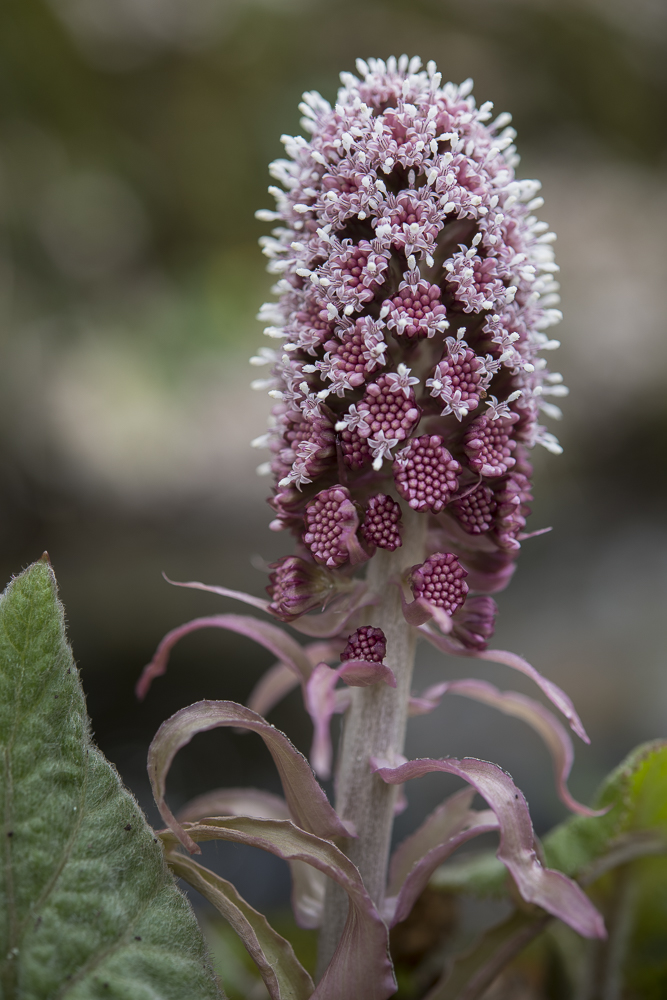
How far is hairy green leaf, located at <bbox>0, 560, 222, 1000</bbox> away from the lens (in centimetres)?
121

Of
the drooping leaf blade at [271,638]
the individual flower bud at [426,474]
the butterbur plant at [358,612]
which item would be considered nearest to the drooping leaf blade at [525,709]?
the butterbur plant at [358,612]

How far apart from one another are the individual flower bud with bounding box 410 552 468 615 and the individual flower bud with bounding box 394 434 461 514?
4.2 inches

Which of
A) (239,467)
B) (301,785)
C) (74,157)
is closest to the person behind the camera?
(301,785)

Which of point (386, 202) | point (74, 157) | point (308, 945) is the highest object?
point (74, 157)

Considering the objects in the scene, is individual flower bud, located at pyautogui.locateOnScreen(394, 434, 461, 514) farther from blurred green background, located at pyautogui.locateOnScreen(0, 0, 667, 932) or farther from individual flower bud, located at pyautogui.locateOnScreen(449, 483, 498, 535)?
blurred green background, located at pyautogui.locateOnScreen(0, 0, 667, 932)

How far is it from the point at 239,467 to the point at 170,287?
2684 millimetres

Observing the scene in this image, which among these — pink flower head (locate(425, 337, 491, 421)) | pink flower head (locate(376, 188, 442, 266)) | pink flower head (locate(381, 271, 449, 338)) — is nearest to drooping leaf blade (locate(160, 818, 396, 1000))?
pink flower head (locate(425, 337, 491, 421))

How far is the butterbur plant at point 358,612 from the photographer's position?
50.0 inches

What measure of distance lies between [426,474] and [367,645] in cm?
Result: 34

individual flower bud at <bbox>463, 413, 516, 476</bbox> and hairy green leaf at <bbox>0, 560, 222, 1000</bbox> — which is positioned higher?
individual flower bud at <bbox>463, 413, 516, 476</bbox>

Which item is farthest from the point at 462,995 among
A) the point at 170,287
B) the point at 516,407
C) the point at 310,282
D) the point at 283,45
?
the point at 283,45

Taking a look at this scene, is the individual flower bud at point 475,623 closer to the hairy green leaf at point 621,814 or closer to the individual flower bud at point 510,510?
the individual flower bud at point 510,510

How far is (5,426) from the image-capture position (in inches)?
300

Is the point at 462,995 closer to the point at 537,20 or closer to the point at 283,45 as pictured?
the point at 283,45
